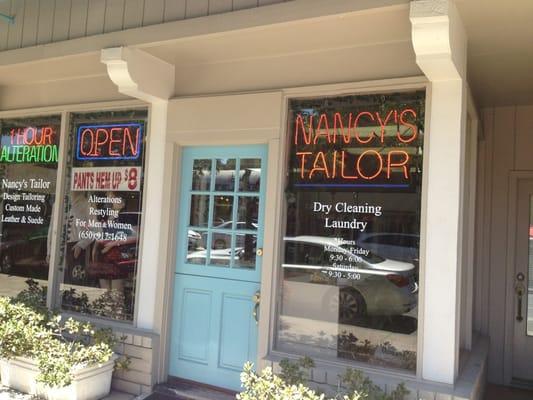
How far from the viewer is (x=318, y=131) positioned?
3682mm

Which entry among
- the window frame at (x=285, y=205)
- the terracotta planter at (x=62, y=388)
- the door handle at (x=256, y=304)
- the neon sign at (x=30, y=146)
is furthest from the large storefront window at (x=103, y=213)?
the window frame at (x=285, y=205)

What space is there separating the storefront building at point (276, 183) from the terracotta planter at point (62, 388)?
0.24 m

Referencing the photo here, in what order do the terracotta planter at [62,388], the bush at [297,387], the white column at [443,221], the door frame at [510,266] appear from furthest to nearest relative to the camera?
the door frame at [510,266] → the terracotta planter at [62,388] → the white column at [443,221] → the bush at [297,387]

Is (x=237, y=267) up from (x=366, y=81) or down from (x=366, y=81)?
down

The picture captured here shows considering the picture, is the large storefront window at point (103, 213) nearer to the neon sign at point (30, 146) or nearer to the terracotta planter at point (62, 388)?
the neon sign at point (30, 146)

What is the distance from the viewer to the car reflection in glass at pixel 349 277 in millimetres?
3326

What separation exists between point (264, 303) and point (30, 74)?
3216 mm

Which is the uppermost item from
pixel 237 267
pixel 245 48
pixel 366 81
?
pixel 245 48

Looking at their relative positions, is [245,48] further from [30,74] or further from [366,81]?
[30,74]

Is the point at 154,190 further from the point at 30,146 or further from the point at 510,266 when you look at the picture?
the point at 510,266

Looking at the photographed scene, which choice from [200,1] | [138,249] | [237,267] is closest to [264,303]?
[237,267]

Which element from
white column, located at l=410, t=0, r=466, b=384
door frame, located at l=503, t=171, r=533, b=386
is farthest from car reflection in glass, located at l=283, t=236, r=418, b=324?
door frame, located at l=503, t=171, r=533, b=386

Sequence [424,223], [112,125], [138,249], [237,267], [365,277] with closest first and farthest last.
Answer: [424,223] < [365,277] < [237,267] < [138,249] < [112,125]

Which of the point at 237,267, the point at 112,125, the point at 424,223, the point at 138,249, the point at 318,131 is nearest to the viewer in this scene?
the point at 424,223
